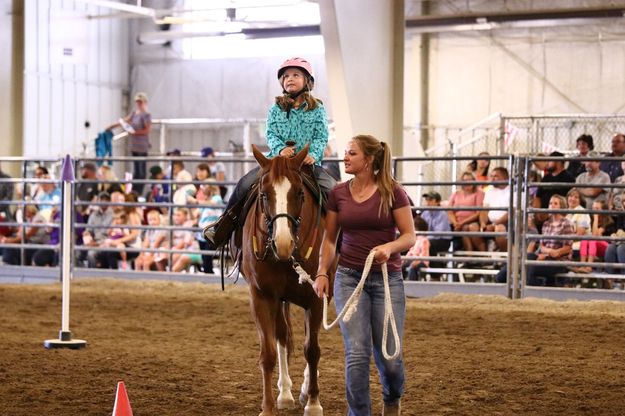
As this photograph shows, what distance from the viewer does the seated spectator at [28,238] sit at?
16.2 meters

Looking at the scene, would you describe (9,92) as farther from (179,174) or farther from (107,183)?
(179,174)

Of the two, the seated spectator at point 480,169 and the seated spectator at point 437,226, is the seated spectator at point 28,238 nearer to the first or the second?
the seated spectator at point 437,226

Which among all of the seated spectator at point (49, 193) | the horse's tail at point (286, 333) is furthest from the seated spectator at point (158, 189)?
the horse's tail at point (286, 333)

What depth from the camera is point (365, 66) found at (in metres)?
15.7

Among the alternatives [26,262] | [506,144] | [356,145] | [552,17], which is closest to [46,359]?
[356,145]

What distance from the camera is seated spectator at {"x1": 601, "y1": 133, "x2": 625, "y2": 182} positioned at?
12.6m

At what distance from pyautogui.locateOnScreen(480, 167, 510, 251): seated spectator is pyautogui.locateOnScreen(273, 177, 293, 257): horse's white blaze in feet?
24.0

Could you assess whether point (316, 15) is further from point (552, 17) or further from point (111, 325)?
point (111, 325)

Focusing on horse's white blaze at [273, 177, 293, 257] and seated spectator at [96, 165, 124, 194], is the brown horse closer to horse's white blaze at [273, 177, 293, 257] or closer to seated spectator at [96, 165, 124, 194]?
horse's white blaze at [273, 177, 293, 257]

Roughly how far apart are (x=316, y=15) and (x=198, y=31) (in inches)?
141

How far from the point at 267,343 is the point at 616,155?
7.98 metres

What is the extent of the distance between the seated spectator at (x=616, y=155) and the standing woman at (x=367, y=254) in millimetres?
8099

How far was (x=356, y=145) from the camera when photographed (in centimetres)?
508

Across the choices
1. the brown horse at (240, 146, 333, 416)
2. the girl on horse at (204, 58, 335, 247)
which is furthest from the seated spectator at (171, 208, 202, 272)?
the brown horse at (240, 146, 333, 416)
